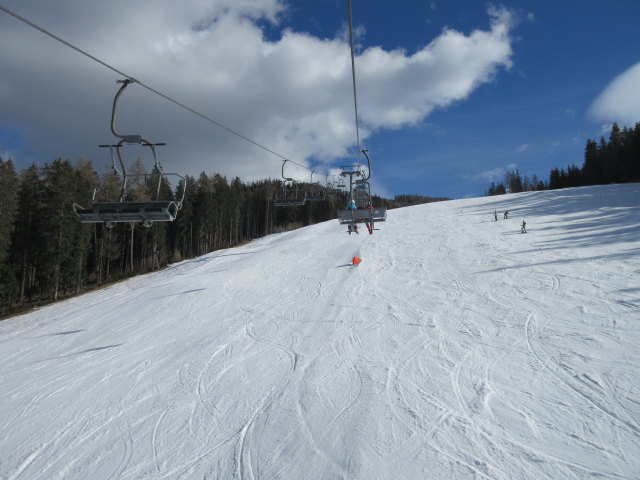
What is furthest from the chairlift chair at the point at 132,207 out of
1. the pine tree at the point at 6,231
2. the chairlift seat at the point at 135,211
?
the pine tree at the point at 6,231

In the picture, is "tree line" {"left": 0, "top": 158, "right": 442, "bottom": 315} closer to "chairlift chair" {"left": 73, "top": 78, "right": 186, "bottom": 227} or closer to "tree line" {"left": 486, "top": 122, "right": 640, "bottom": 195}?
"chairlift chair" {"left": 73, "top": 78, "right": 186, "bottom": 227}

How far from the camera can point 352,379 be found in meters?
8.73

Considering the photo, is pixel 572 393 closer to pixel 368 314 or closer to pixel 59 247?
pixel 368 314

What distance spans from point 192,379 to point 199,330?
4241 mm

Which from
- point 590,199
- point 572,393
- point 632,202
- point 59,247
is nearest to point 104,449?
point 572,393

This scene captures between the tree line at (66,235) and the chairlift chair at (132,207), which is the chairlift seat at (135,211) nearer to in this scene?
the chairlift chair at (132,207)

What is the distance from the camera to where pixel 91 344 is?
45.8 feet

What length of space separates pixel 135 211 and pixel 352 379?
645 centimetres

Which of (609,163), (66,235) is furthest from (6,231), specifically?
(609,163)

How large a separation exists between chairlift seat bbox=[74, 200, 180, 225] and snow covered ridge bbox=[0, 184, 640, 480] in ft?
15.3

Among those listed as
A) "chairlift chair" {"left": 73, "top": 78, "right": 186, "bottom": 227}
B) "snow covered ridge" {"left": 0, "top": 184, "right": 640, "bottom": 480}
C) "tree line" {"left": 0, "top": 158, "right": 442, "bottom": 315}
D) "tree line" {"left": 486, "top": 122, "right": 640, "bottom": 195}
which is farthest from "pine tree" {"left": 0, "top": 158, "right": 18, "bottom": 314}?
"tree line" {"left": 486, "top": 122, "right": 640, "bottom": 195}

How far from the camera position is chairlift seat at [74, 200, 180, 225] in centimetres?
705

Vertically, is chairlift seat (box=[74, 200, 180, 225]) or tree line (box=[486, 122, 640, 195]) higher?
tree line (box=[486, 122, 640, 195])

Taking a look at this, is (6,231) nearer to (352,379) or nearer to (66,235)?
(66,235)
